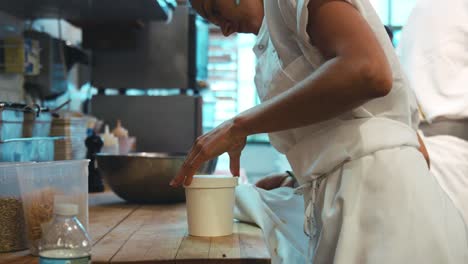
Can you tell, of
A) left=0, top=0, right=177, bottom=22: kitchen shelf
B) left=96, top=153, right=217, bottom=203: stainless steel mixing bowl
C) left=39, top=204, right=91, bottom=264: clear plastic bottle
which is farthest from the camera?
left=0, top=0, right=177, bottom=22: kitchen shelf

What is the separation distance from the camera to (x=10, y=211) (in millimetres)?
979

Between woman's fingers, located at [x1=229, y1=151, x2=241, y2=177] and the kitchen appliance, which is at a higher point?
the kitchen appliance

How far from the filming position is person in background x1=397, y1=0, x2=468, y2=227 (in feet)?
5.66

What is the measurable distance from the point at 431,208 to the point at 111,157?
0.97m

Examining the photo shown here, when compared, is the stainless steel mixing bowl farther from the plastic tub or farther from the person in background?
the person in background

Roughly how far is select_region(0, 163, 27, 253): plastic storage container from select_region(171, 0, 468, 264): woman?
35cm

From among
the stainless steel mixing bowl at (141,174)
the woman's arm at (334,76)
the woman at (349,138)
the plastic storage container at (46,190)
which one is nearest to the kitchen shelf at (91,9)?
the stainless steel mixing bowl at (141,174)

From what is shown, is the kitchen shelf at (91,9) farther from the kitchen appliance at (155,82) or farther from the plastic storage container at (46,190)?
the plastic storage container at (46,190)

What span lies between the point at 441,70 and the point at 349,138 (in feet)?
3.26

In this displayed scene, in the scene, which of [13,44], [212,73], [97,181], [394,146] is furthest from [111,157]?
[212,73]

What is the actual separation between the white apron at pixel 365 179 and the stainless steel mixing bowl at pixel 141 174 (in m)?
0.63

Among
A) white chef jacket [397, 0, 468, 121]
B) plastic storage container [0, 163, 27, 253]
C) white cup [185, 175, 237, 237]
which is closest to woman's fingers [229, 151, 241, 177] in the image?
white cup [185, 175, 237, 237]

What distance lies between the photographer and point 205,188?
117 centimetres

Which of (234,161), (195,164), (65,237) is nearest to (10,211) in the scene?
(65,237)
